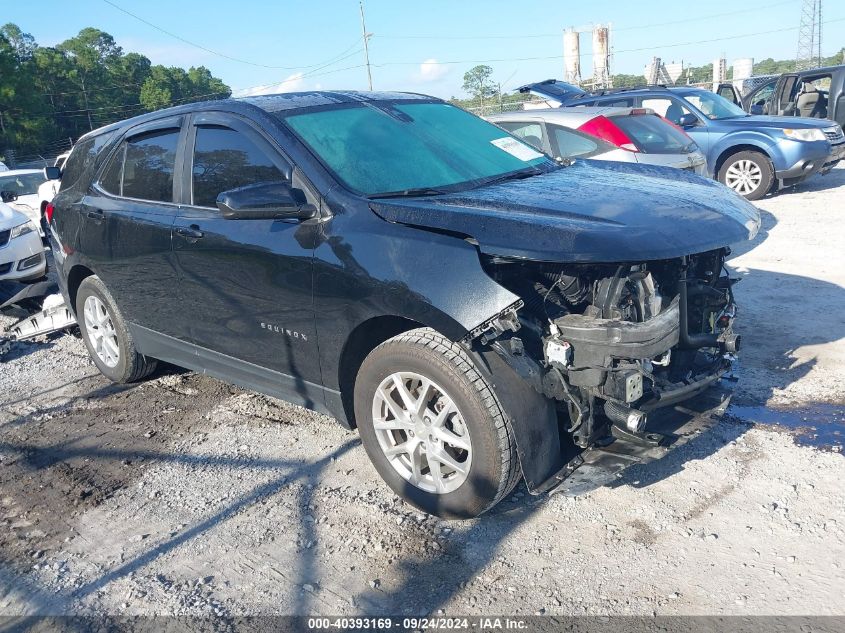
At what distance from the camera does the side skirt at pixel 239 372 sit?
3.74m

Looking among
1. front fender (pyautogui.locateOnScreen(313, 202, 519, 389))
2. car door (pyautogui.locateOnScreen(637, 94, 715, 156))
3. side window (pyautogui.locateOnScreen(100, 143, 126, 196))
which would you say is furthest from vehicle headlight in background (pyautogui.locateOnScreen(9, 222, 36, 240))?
car door (pyautogui.locateOnScreen(637, 94, 715, 156))

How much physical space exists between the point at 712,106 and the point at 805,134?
169cm

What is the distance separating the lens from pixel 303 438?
4328mm

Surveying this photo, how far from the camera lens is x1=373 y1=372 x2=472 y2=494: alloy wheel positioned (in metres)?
3.16

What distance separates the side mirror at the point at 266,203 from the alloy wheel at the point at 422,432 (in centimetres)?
92

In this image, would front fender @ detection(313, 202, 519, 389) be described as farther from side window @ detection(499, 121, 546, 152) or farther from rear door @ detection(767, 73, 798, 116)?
rear door @ detection(767, 73, 798, 116)

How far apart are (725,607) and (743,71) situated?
130 ft

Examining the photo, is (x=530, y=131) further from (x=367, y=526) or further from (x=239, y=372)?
(x=367, y=526)

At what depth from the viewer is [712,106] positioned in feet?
39.7

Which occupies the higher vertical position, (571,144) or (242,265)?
(571,144)

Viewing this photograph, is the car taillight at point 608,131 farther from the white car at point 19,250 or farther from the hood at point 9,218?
the hood at point 9,218

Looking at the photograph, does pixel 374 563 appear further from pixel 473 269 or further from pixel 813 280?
pixel 813 280

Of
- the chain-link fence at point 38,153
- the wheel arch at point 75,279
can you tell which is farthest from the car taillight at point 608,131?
the chain-link fence at point 38,153

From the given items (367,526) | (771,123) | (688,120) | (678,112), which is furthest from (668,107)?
(367,526)
